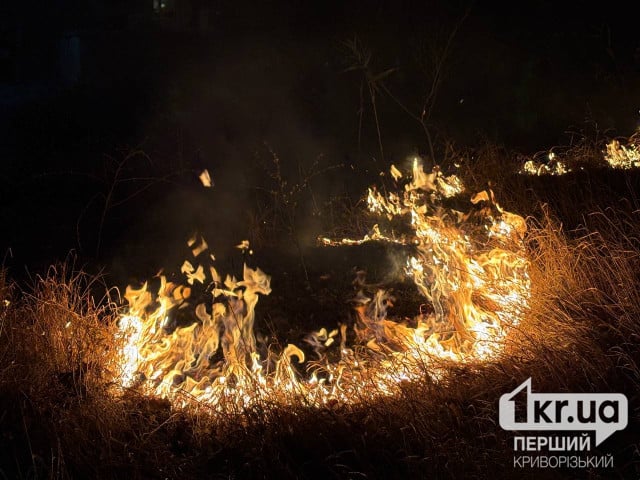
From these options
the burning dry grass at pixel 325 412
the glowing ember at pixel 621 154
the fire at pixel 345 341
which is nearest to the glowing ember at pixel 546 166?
the glowing ember at pixel 621 154

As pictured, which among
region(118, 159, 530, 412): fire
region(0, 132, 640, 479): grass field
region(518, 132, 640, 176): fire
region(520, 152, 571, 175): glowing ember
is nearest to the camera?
region(0, 132, 640, 479): grass field

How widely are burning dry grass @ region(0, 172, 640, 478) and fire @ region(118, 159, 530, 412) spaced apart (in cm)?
12

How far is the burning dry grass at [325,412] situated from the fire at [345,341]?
12cm

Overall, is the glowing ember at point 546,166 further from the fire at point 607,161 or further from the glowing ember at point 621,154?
the glowing ember at point 621,154

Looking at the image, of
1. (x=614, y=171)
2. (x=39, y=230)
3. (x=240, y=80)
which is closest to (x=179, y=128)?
(x=240, y=80)

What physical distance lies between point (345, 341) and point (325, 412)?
53.7 inches

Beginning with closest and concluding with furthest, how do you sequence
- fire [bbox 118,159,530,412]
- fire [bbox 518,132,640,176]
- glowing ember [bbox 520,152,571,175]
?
fire [bbox 118,159,530,412], fire [bbox 518,132,640,176], glowing ember [bbox 520,152,571,175]

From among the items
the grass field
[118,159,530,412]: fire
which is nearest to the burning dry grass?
the grass field

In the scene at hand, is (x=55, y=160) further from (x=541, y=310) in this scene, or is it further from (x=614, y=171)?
(x=541, y=310)

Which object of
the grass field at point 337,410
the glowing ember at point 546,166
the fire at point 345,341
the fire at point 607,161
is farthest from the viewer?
the glowing ember at point 546,166

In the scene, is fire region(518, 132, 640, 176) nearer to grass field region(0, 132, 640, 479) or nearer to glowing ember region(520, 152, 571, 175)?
glowing ember region(520, 152, 571, 175)

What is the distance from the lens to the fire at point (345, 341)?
386 cm

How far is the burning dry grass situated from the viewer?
3.11 metres

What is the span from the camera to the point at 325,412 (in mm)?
3537
